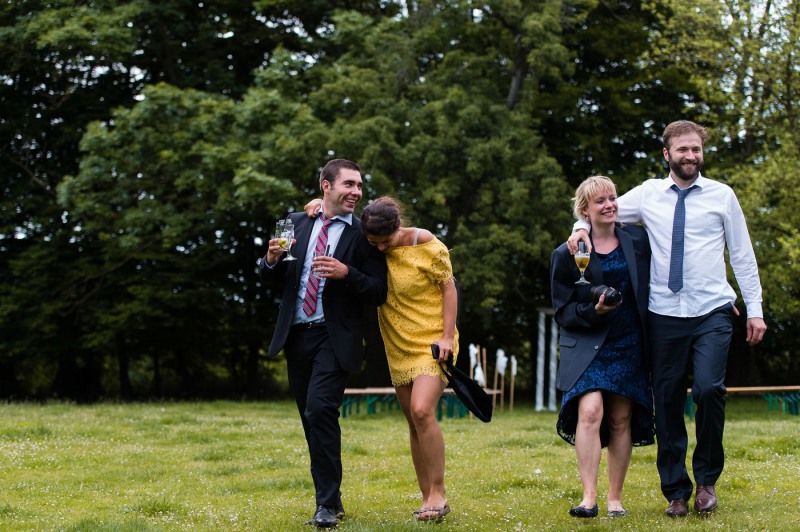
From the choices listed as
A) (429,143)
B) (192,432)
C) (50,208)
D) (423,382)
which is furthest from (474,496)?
(50,208)

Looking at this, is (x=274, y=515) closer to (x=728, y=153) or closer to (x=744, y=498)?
(x=744, y=498)

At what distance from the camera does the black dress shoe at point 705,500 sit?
5.91 meters

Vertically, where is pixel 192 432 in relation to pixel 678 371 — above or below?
below

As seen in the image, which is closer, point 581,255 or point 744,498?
point 581,255

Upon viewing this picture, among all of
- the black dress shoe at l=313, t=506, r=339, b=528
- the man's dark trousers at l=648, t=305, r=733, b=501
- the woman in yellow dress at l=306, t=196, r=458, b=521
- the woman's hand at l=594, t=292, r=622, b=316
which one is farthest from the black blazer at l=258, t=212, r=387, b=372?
the man's dark trousers at l=648, t=305, r=733, b=501

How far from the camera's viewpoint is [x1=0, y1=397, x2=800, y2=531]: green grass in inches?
237

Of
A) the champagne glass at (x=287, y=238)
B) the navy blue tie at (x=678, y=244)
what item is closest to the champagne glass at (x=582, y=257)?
the navy blue tie at (x=678, y=244)

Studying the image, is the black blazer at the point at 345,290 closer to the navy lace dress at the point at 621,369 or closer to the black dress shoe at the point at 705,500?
the navy lace dress at the point at 621,369

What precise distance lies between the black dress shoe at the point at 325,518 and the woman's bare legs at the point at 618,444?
5.56ft

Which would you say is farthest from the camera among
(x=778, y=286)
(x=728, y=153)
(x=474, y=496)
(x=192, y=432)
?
(x=728, y=153)

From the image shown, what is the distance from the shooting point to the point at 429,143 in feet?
64.6

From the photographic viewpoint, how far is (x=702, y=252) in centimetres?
605

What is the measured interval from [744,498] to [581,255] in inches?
88.0

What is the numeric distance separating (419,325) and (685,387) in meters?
1.67
